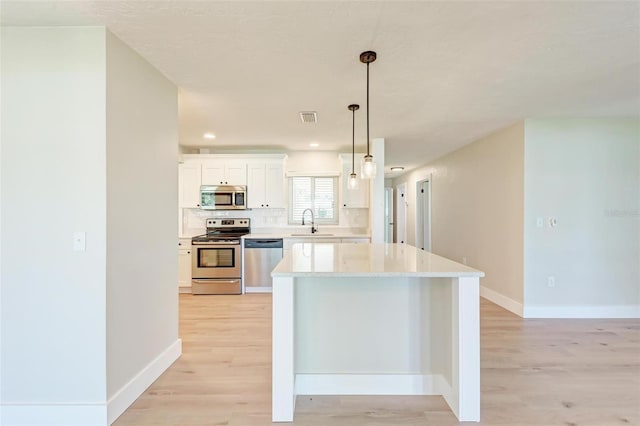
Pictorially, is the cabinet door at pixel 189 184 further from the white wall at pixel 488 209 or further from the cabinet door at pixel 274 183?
the white wall at pixel 488 209

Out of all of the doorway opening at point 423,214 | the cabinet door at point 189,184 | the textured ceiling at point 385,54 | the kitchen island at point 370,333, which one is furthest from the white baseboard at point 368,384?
the doorway opening at point 423,214

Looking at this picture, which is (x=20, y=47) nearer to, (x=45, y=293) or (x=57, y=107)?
(x=57, y=107)

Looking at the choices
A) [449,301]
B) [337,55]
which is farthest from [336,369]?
[337,55]

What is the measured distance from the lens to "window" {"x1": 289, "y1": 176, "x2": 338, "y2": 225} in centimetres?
548

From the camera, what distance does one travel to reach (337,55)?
84.0 inches

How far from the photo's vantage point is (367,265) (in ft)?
6.29

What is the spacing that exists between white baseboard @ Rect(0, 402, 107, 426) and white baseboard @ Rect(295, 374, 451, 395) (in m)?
1.19

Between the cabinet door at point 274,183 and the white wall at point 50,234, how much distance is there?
10.6 ft

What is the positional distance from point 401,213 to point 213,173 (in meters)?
6.00

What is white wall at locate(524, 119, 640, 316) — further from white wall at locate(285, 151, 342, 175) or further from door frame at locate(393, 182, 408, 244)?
door frame at locate(393, 182, 408, 244)

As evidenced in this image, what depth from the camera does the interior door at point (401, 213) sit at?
8970 millimetres

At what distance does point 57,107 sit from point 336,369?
94.6 inches

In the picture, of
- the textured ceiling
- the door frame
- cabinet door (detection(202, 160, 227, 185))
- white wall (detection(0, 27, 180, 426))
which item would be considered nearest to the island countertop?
white wall (detection(0, 27, 180, 426))

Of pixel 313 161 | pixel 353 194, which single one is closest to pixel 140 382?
pixel 353 194
